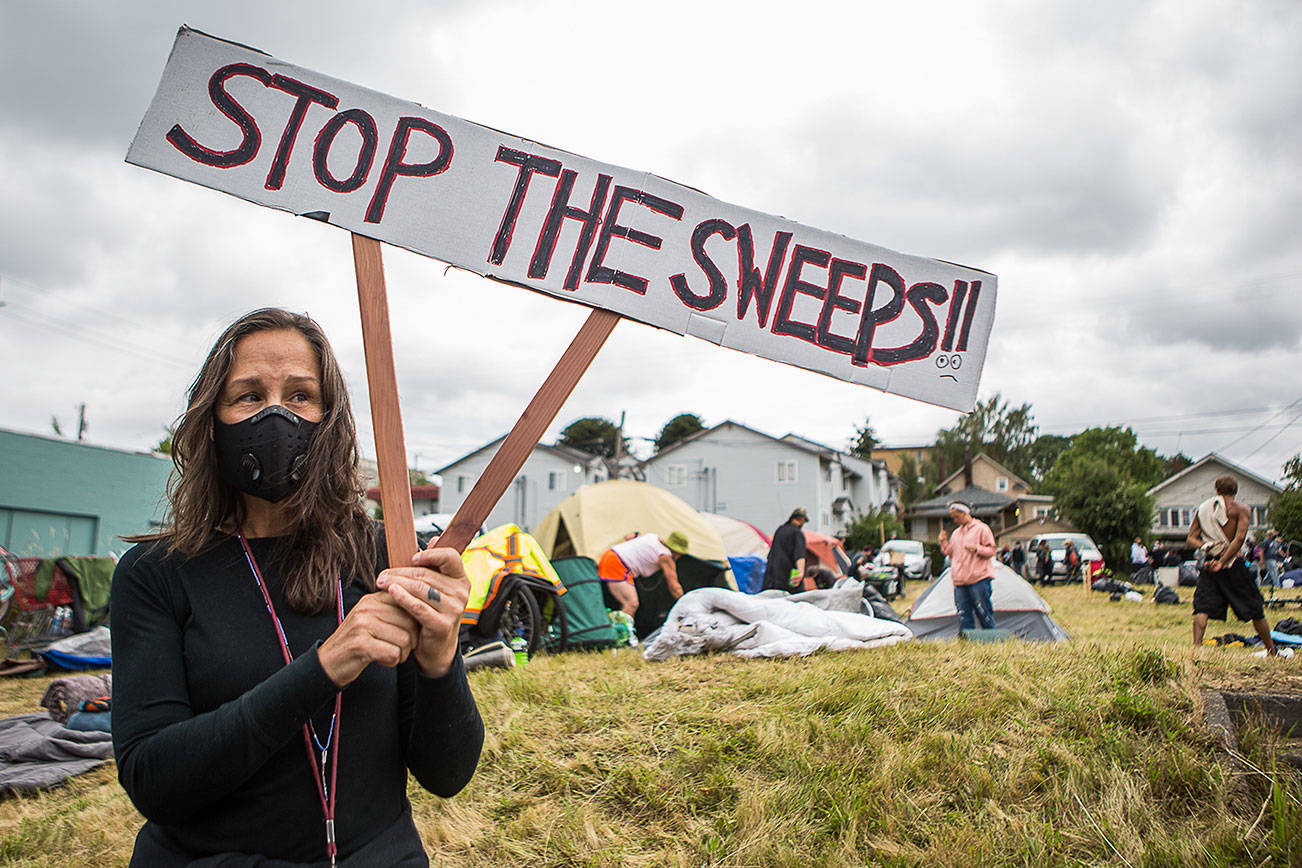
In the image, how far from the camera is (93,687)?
221 inches

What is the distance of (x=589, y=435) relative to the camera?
57656 millimetres

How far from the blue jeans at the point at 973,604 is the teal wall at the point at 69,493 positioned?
15.0m

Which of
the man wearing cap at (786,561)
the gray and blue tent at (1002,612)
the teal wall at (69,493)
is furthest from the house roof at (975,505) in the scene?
the teal wall at (69,493)

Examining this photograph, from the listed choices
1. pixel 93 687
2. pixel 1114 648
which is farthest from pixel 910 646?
pixel 93 687

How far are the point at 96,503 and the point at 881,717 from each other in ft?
68.8

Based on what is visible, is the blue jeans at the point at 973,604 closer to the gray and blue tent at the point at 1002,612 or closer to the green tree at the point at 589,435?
the gray and blue tent at the point at 1002,612

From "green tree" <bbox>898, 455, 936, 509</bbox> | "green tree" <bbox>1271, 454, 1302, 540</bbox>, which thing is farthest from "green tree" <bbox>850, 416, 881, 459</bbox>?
"green tree" <bbox>1271, 454, 1302, 540</bbox>

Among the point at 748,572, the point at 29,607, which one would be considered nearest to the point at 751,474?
the point at 748,572

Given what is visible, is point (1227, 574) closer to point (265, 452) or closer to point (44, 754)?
point (265, 452)

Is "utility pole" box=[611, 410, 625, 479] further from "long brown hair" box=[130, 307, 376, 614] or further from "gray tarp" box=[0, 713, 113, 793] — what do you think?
"long brown hair" box=[130, 307, 376, 614]

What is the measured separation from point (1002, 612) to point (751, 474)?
3433 centimetres

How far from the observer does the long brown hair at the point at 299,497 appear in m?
1.52

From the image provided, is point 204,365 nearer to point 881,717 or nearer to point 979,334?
point 979,334

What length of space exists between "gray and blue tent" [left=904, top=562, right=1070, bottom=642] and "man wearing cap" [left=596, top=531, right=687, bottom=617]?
2.79 meters
